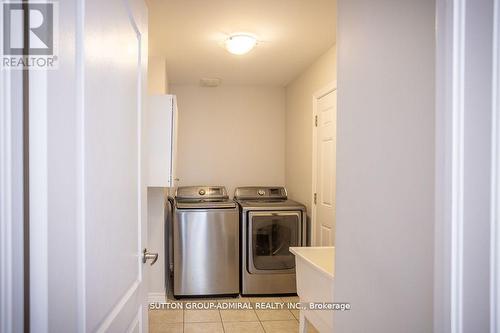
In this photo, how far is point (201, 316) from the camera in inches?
118

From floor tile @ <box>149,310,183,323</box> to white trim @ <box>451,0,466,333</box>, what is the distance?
2.63m

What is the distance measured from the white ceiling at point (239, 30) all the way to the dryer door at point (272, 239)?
5.03ft

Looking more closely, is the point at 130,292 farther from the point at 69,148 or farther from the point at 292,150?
the point at 292,150

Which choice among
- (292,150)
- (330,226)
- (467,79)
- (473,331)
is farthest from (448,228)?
(292,150)

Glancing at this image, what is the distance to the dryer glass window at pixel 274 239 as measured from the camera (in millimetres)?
3473

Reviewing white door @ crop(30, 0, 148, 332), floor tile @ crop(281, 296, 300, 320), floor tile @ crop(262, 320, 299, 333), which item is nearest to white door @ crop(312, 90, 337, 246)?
floor tile @ crop(281, 296, 300, 320)

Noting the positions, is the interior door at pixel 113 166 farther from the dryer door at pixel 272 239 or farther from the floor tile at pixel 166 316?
the dryer door at pixel 272 239

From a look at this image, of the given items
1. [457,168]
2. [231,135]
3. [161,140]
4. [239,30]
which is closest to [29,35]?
[457,168]

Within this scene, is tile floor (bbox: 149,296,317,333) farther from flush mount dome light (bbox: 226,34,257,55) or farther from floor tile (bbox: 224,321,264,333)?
flush mount dome light (bbox: 226,34,257,55)

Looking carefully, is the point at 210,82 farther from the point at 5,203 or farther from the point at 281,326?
the point at 5,203

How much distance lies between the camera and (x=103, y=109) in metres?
0.86

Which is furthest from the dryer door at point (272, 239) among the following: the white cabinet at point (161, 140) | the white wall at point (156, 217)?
the white cabinet at point (161, 140)

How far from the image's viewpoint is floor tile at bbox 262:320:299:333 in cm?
275

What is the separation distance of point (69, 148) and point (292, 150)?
3541 mm
